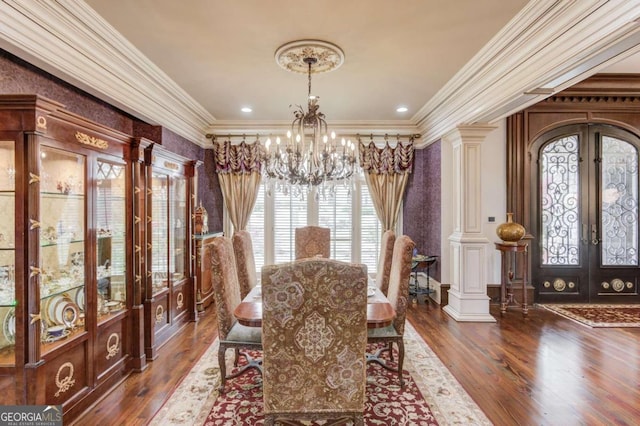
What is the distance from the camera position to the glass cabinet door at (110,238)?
2.54m

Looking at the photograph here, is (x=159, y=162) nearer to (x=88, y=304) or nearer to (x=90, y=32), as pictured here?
(x=90, y=32)

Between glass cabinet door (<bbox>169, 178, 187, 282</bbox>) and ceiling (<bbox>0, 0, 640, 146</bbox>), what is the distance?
836 mm

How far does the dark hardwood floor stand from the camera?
7.35 ft

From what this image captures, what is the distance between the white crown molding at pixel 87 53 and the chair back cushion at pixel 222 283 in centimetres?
164

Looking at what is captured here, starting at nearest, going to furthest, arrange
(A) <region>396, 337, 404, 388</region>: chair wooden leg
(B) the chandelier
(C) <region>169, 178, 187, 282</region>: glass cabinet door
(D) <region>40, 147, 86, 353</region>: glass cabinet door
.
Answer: (D) <region>40, 147, 86, 353</region>: glass cabinet door < (A) <region>396, 337, 404, 388</region>: chair wooden leg < (B) the chandelier < (C) <region>169, 178, 187, 282</region>: glass cabinet door

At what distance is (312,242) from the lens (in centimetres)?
425

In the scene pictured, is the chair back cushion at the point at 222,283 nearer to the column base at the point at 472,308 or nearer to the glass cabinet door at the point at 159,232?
the glass cabinet door at the point at 159,232

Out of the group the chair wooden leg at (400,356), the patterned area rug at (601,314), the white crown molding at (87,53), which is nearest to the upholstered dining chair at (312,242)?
the chair wooden leg at (400,356)

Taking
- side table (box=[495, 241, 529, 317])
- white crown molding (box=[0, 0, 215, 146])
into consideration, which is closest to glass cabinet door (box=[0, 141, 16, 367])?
white crown molding (box=[0, 0, 215, 146])

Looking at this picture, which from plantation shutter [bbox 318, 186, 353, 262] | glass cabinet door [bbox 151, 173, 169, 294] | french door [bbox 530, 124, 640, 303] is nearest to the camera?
glass cabinet door [bbox 151, 173, 169, 294]

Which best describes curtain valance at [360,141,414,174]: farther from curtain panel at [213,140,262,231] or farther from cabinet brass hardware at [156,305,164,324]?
cabinet brass hardware at [156,305,164,324]

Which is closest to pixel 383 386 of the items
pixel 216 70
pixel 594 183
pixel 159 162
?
pixel 159 162

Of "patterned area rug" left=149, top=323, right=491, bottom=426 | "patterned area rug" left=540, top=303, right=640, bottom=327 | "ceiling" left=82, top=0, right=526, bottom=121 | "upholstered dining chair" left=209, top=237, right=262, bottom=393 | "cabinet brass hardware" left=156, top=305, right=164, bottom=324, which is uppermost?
"ceiling" left=82, top=0, right=526, bottom=121

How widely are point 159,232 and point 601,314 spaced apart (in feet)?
18.4
